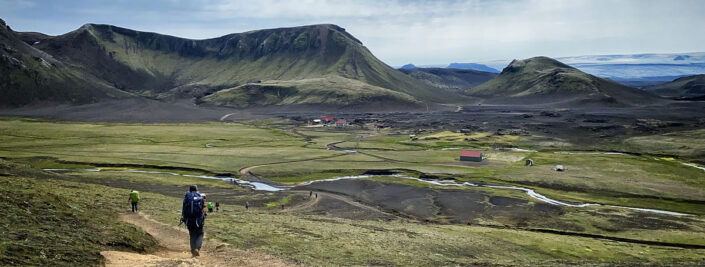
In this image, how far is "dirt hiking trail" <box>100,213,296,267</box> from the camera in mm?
21047

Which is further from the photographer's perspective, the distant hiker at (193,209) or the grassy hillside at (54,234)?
the distant hiker at (193,209)

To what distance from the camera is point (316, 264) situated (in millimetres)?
26438

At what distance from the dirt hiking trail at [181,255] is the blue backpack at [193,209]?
191 centimetres

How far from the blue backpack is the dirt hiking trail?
1.91 meters

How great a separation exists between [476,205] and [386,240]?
3901cm

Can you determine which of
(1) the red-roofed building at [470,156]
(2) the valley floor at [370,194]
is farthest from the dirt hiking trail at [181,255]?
(1) the red-roofed building at [470,156]

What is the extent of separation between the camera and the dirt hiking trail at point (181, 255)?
21047 mm

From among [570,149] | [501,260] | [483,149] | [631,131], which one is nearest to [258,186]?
[501,260]

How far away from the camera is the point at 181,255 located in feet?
79.0

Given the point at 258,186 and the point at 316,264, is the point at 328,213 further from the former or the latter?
the point at 316,264

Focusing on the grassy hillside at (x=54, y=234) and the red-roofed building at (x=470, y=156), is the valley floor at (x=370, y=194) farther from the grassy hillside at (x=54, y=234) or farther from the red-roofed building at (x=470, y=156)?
the red-roofed building at (x=470, y=156)

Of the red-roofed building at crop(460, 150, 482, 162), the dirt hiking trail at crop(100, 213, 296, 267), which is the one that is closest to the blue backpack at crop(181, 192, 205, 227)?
the dirt hiking trail at crop(100, 213, 296, 267)

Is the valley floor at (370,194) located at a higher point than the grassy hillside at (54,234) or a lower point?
lower

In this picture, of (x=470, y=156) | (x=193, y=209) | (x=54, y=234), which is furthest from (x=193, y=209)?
(x=470, y=156)
